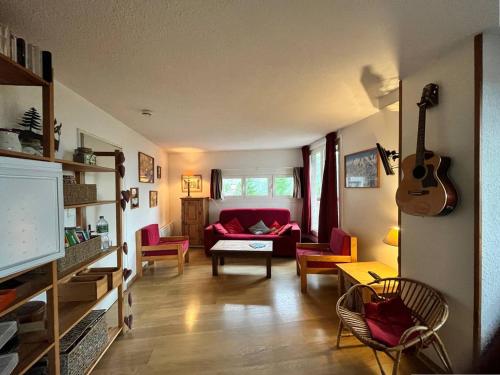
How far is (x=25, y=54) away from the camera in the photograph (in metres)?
1.10

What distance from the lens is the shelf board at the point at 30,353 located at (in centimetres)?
106

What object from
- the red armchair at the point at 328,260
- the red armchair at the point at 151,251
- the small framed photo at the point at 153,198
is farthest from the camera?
the small framed photo at the point at 153,198

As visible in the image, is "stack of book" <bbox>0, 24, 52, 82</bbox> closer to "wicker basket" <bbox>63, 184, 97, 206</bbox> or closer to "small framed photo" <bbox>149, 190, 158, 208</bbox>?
"wicker basket" <bbox>63, 184, 97, 206</bbox>

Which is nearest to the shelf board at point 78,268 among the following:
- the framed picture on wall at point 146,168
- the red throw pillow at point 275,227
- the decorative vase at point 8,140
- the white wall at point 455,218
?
the decorative vase at point 8,140

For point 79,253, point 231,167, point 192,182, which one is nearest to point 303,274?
point 79,253

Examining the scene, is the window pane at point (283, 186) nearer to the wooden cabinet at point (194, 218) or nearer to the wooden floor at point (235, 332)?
the wooden cabinet at point (194, 218)

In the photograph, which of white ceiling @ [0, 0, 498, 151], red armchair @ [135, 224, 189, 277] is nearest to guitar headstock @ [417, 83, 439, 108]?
white ceiling @ [0, 0, 498, 151]

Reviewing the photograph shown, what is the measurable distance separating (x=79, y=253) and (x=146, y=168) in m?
2.58

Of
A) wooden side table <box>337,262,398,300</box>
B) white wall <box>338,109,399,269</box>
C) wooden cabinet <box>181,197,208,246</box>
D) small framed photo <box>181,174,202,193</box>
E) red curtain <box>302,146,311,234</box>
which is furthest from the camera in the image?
small framed photo <box>181,174,202,193</box>

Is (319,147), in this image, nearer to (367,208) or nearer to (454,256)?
(367,208)

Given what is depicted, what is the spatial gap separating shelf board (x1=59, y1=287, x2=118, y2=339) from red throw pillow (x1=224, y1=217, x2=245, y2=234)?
3207 millimetres

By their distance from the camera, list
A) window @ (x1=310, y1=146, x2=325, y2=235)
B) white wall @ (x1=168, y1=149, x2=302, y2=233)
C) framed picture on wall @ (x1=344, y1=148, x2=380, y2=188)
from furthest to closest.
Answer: white wall @ (x1=168, y1=149, x2=302, y2=233) → window @ (x1=310, y1=146, x2=325, y2=235) → framed picture on wall @ (x1=344, y1=148, x2=380, y2=188)

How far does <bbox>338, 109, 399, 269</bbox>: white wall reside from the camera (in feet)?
7.90

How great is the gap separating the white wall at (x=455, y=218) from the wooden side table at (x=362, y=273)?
1.68ft
